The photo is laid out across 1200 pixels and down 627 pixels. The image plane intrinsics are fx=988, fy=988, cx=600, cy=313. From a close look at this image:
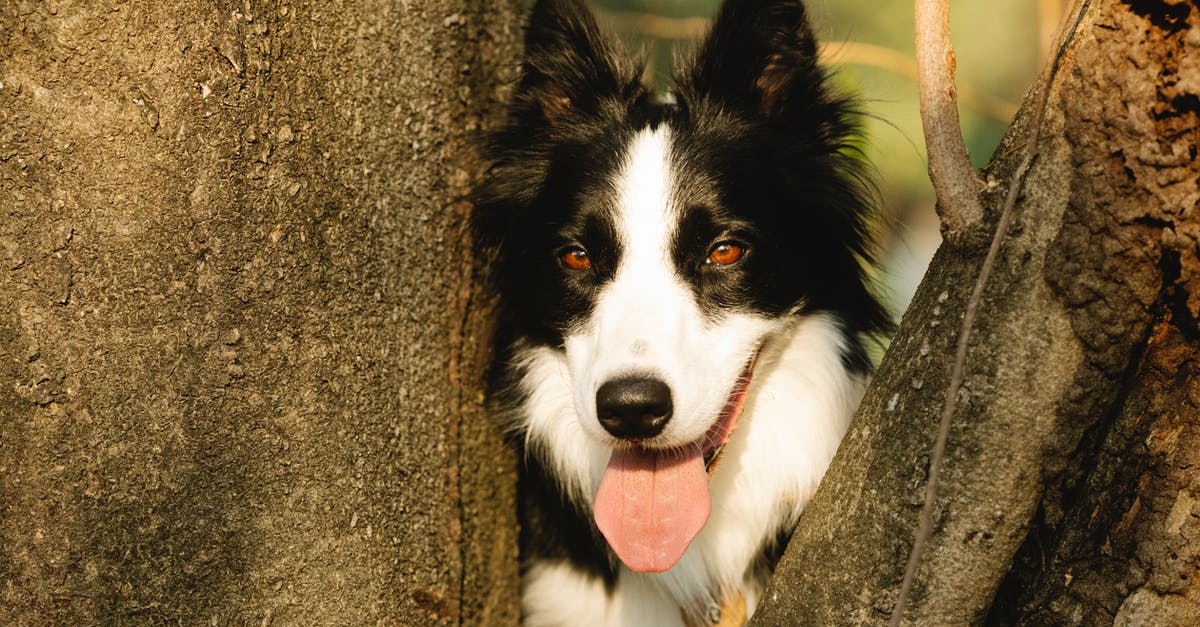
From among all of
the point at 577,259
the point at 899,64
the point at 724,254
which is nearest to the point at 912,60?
the point at 899,64

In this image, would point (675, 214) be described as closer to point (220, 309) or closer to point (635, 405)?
point (635, 405)

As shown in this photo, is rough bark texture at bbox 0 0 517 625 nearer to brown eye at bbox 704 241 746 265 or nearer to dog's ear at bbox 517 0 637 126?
dog's ear at bbox 517 0 637 126

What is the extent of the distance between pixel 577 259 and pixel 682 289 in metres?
0.33

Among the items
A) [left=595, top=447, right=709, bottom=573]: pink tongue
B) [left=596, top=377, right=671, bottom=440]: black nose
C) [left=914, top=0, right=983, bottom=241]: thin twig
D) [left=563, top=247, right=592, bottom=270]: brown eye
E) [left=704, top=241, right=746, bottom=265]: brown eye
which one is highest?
[left=914, top=0, right=983, bottom=241]: thin twig

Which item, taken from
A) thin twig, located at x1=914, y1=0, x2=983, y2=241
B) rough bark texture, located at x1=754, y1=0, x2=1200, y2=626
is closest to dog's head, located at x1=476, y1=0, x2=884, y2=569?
rough bark texture, located at x1=754, y1=0, x2=1200, y2=626

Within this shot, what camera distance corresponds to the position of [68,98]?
1724 mm

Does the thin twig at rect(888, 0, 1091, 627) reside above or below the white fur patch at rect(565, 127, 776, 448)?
above

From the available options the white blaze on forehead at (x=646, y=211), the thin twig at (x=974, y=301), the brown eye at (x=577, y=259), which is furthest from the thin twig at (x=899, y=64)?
the thin twig at (x=974, y=301)

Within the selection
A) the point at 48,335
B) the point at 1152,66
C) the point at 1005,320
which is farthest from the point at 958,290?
the point at 48,335

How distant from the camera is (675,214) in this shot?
8.25 ft

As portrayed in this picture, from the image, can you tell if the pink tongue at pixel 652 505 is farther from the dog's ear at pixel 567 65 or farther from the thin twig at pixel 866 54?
the thin twig at pixel 866 54

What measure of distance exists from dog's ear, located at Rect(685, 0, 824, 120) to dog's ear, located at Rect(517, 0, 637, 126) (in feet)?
0.77

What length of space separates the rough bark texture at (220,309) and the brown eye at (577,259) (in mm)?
378

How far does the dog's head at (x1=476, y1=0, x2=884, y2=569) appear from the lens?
2.37 meters
